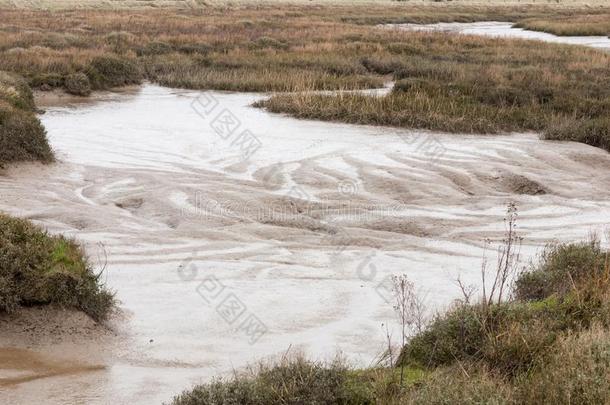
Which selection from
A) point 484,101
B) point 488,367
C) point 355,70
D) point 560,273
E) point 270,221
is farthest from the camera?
point 355,70

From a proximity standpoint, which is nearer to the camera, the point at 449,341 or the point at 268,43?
the point at 449,341

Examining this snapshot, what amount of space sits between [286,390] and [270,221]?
6803 mm

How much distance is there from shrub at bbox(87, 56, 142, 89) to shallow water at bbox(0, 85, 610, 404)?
724cm

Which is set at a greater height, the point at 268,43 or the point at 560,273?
the point at 560,273

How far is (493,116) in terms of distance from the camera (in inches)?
855

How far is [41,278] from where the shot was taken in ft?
27.3

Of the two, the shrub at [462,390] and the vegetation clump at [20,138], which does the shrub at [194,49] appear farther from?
the shrub at [462,390]

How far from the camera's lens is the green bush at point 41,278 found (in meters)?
8.14

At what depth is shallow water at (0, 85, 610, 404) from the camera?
8258 mm

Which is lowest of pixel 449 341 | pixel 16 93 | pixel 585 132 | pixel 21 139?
pixel 585 132

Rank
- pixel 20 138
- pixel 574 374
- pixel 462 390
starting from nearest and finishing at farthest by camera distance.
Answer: pixel 462 390 < pixel 574 374 < pixel 20 138

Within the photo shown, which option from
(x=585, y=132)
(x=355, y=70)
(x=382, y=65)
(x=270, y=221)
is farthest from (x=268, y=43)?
(x=270, y=221)

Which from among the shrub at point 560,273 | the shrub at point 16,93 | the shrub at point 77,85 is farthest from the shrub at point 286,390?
the shrub at point 77,85

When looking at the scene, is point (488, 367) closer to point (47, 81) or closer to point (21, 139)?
point (21, 139)
